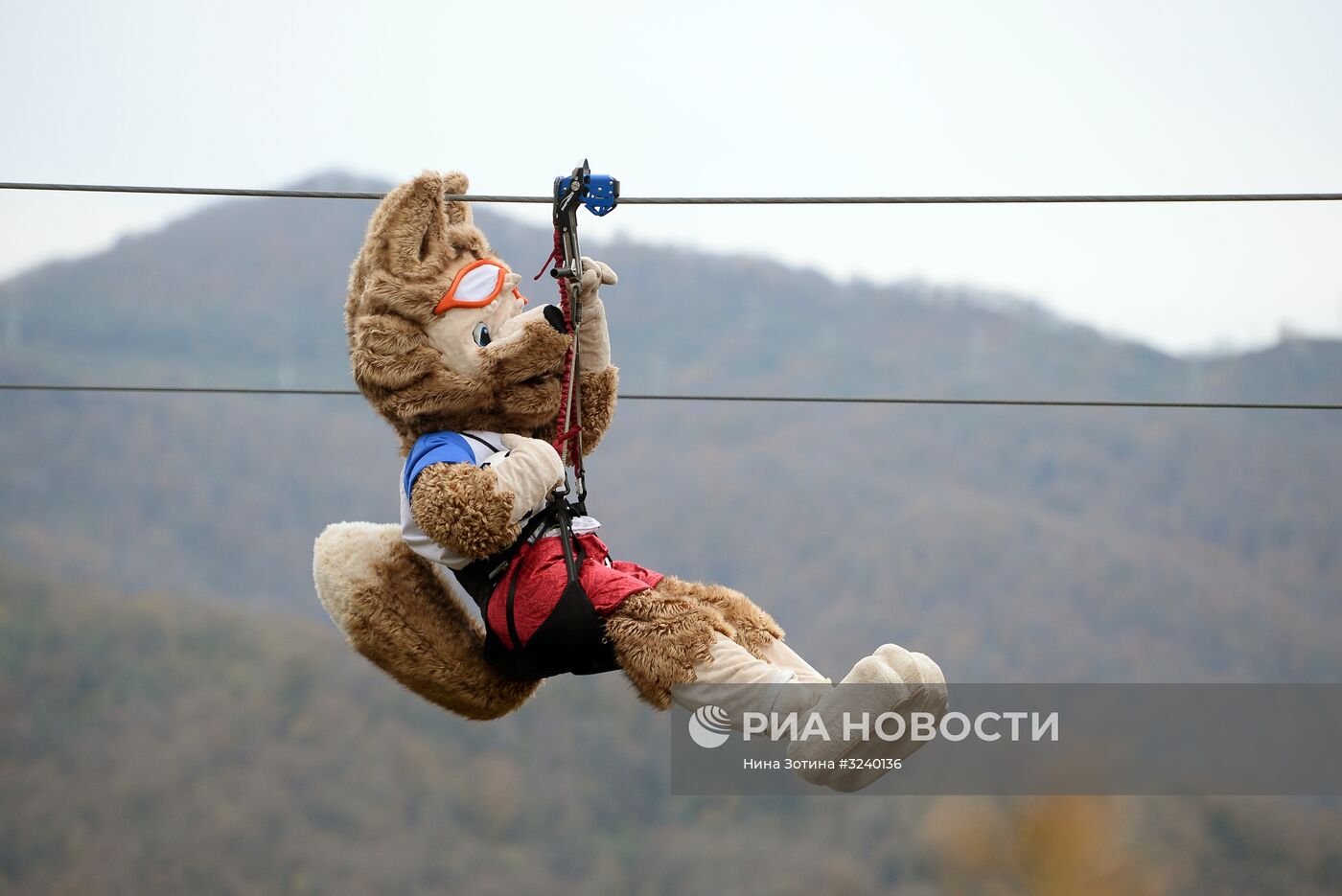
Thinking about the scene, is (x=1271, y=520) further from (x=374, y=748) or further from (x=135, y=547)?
(x=135, y=547)

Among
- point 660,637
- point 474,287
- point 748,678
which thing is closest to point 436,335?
point 474,287

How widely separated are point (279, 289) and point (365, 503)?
7.13 m

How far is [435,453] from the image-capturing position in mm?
2803

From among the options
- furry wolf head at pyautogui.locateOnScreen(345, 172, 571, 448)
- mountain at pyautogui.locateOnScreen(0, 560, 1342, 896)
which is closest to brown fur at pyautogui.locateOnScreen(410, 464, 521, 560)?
furry wolf head at pyautogui.locateOnScreen(345, 172, 571, 448)

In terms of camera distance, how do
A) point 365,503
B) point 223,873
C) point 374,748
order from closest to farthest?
point 223,873
point 374,748
point 365,503

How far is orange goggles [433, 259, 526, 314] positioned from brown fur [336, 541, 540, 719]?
1.50ft

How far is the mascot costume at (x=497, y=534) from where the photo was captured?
2689 mm

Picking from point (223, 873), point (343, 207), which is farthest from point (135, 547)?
point (343, 207)

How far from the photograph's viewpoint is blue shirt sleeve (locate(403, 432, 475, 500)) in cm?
279

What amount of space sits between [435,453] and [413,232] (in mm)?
423

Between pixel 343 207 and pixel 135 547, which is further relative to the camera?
pixel 343 207

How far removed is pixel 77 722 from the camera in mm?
29469

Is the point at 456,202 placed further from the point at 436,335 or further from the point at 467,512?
the point at 467,512

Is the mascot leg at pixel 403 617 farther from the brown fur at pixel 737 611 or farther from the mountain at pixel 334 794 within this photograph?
the mountain at pixel 334 794
